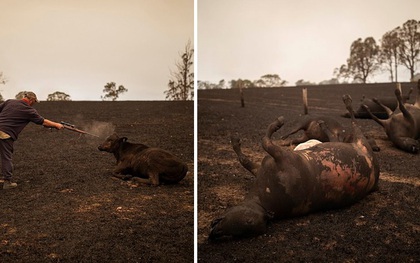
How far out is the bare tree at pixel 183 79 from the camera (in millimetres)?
2875

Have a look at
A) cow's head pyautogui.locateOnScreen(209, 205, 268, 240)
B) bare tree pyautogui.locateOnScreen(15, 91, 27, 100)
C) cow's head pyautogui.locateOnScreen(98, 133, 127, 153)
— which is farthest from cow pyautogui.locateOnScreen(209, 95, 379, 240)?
bare tree pyautogui.locateOnScreen(15, 91, 27, 100)

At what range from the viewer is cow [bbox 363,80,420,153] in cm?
311

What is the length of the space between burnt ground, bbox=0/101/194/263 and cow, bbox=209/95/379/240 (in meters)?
0.37

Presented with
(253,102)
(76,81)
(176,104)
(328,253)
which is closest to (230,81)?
(253,102)

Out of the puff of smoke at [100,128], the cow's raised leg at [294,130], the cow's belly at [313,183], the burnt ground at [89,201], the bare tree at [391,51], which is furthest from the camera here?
the bare tree at [391,51]

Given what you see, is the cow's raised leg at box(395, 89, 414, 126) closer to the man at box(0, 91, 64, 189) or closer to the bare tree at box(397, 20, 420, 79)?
the bare tree at box(397, 20, 420, 79)

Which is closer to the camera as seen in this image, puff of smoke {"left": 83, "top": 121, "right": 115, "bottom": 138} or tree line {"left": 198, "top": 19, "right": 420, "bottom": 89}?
puff of smoke {"left": 83, "top": 121, "right": 115, "bottom": 138}

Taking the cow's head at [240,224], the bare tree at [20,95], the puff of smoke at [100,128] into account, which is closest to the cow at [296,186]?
the cow's head at [240,224]

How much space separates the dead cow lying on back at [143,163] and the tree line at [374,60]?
2.22 ft

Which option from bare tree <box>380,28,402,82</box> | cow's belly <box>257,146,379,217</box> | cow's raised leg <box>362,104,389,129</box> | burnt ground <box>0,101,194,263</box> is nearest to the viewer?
burnt ground <box>0,101,194,263</box>

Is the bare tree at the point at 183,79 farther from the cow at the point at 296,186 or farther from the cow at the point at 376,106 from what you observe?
the cow at the point at 376,106

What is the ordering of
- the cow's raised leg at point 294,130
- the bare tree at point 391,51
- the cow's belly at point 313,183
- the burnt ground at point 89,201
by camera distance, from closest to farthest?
the burnt ground at point 89,201 < the cow's belly at point 313,183 < the cow's raised leg at point 294,130 < the bare tree at point 391,51

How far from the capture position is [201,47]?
3.13 metres

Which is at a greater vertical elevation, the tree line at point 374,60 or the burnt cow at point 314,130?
the tree line at point 374,60
